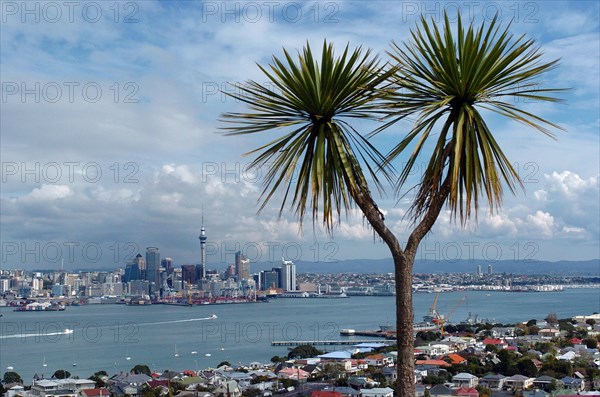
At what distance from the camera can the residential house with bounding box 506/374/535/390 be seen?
80.6ft

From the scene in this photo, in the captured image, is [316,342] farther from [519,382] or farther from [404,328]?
[404,328]

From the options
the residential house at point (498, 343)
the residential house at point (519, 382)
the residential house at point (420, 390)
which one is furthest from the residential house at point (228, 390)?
the residential house at point (498, 343)

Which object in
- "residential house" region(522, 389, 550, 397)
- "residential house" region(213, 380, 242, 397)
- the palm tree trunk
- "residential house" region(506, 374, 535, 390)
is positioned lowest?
"residential house" region(213, 380, 242, 397)

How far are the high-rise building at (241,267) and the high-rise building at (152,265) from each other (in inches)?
556

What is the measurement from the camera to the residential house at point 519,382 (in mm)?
24578

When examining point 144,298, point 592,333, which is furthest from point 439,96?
point 144,298

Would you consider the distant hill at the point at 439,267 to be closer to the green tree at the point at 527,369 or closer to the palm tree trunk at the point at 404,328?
the green tree at the point at 527,369

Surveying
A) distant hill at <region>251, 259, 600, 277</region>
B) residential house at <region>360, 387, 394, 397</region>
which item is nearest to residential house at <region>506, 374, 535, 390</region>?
residential house at <region>360, 387, 394, 397</region>

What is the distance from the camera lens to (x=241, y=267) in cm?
13225

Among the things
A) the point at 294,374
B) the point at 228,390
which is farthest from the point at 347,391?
the point at 294,374

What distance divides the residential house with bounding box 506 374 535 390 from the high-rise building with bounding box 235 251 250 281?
4141 inches

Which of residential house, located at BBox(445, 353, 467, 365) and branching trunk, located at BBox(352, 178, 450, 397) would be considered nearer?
branching trunk, located at BBox(352, 178, 450, 397)

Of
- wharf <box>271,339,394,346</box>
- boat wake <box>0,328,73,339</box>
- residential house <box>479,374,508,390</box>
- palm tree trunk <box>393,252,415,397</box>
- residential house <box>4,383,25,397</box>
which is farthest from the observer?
boat wake <box>0,328,73,339</box>

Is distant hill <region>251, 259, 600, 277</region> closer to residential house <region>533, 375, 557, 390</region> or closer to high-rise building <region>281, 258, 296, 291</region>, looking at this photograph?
high-rise building <region>281, 258, 296, 291</region>
